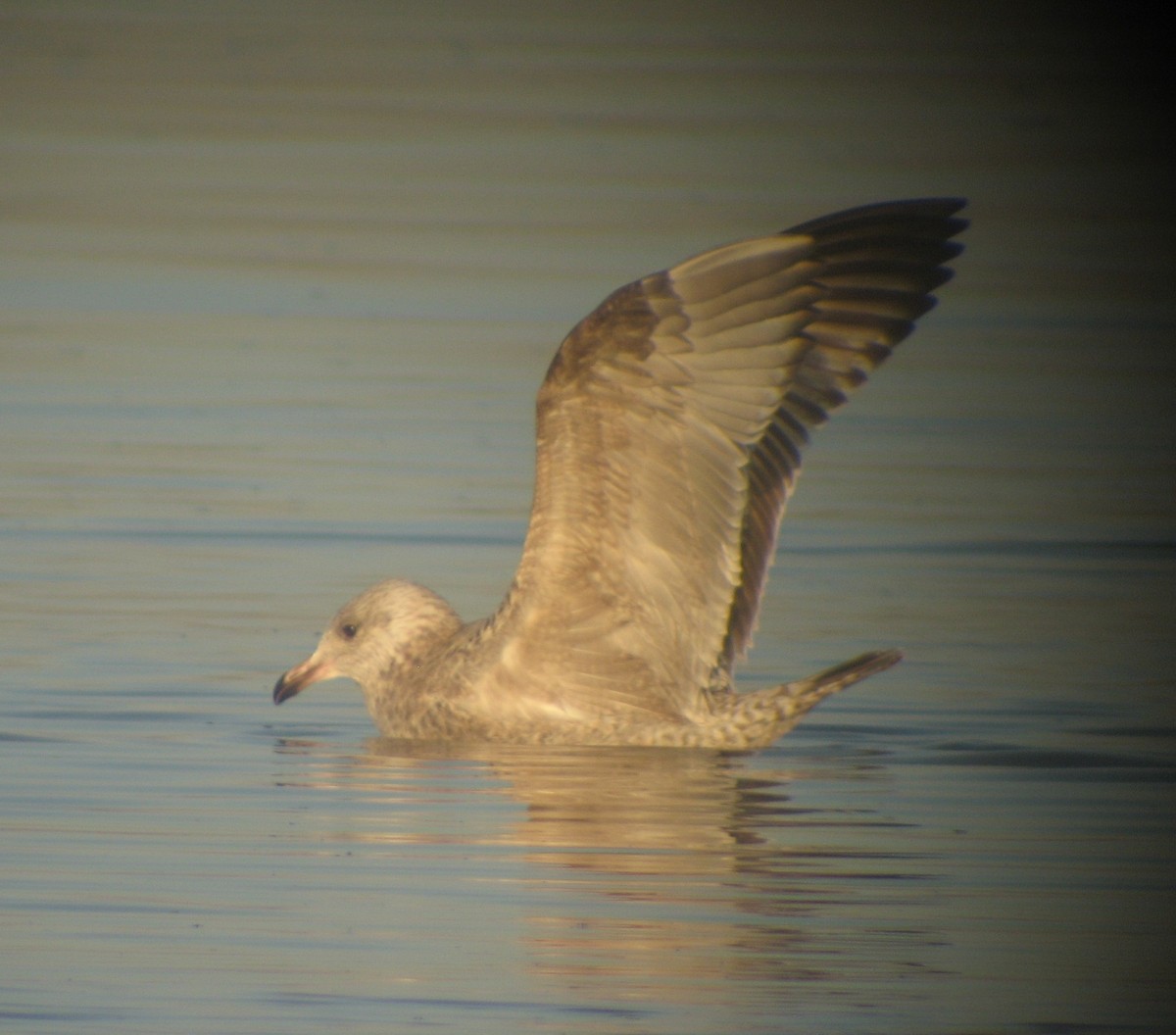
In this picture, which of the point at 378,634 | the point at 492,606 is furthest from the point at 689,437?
the point at 492,606

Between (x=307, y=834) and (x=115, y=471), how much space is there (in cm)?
684

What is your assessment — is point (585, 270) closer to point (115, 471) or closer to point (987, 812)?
point (115, 471)

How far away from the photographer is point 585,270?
2330 centimetres

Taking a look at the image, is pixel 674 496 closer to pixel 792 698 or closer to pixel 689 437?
pixel 689 437

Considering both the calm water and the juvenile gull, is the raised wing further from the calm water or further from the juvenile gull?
the calm water

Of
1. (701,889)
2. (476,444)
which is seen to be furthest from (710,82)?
(701,889)

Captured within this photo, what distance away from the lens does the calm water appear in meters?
7.56

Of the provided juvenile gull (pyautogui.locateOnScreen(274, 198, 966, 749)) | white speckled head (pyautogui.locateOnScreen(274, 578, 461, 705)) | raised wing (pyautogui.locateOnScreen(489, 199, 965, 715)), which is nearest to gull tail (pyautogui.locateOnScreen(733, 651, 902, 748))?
juvenile gull (pyautogui.locateOnScreen(274, 198, 966, 749))

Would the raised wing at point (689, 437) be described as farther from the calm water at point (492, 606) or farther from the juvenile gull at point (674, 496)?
the calm water at point (492, 606)

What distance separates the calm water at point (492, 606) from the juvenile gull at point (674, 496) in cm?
27

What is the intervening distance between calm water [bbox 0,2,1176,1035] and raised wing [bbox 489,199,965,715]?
42 centimetres

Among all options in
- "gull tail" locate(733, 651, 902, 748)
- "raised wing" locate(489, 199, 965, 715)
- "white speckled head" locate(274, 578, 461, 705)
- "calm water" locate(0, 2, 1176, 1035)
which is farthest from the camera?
"white speckled head" locate(274, 578, 461, 705)

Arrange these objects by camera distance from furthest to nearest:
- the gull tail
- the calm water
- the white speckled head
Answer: the white speckled head, the gull tail, the calm water

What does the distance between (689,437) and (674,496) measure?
21 centimetres
